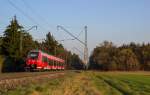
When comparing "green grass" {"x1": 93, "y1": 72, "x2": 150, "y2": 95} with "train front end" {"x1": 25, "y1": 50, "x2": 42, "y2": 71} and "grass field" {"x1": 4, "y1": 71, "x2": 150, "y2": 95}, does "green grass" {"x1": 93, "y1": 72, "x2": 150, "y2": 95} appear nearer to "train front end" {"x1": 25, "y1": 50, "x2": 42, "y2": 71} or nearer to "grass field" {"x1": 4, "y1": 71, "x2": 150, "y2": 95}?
"grass field" {"x1": 4, "y1": 71, "x2": 150, "y2": 95}

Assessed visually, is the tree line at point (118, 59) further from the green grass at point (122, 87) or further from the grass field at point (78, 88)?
the grass field at point (78, 88)

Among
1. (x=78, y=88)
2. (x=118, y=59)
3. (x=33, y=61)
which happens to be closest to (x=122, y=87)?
(x=78, y=88)

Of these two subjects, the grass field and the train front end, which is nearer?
the grass field

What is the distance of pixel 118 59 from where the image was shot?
142125mm

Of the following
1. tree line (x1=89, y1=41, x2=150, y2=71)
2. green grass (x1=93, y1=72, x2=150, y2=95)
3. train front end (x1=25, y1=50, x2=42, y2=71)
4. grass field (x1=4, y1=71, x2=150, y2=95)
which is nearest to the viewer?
grass field (x1=4, y1=71, x2=150, y2=95)

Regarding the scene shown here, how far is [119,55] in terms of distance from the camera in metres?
146

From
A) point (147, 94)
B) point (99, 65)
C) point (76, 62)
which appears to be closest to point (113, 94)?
point (147, 94)

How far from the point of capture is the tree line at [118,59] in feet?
458

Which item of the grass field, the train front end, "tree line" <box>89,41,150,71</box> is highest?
"tree line" <box>89,41,150,71</box>

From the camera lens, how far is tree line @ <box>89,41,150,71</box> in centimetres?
13950

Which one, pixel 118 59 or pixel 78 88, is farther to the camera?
pixel 118 59

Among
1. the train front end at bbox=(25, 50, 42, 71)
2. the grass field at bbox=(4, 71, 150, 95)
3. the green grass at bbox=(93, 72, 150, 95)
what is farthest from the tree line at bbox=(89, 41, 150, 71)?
the grass field at bbox=(4, 71, 150, 95)

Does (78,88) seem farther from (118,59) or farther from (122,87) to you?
(118,59)

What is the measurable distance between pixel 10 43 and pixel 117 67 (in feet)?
211
